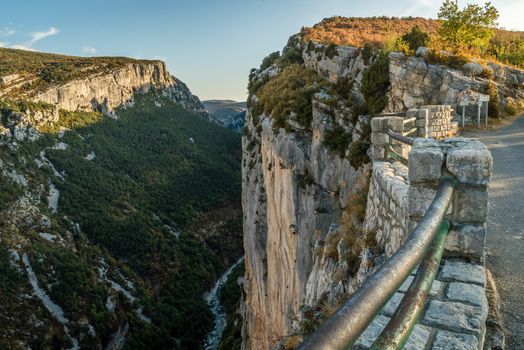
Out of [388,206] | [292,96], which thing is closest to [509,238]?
[388,206]

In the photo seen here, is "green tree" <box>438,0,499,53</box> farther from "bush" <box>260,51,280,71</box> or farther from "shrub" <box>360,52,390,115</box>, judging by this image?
"bush" <box>260,51,280,71</box>

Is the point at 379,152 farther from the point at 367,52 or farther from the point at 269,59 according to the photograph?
the point at 269,59

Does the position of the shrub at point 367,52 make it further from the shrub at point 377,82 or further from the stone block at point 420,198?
the stone block at point 420,198

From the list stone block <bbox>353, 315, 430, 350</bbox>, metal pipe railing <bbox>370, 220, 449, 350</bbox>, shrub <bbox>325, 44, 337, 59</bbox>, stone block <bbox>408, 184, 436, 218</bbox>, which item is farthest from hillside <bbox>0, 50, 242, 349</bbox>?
metal pipe railing <bbox>370, 220, 449, 350</bbox>

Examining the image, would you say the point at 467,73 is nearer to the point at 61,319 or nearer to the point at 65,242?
the point at 61,319

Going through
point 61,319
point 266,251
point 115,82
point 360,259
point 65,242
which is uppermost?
point 115,82

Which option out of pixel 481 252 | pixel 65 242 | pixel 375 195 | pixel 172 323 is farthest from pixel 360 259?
pixel 65 242
